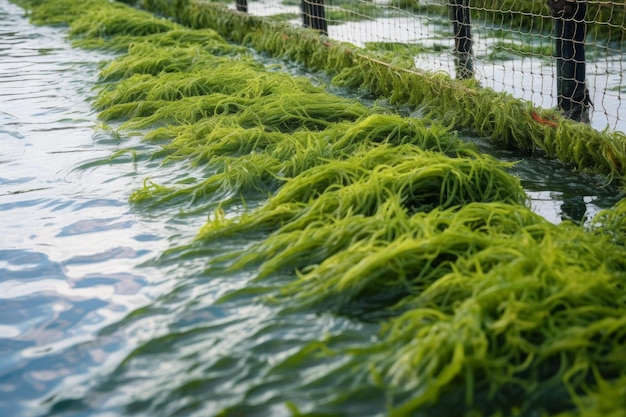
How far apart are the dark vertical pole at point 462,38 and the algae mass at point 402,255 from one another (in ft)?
2.79

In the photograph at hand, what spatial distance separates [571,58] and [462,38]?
1188 mm

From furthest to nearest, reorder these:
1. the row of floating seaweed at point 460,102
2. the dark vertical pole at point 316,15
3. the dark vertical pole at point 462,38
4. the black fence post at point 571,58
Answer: the dark vertical pole at point 316,15 < the dark vertical pole at point 462,38 < the black fence post at point 571,58 < the row of floating seaweed at point 460,102

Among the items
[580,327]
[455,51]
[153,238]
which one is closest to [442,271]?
[580,327]

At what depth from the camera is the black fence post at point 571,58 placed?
452 cm

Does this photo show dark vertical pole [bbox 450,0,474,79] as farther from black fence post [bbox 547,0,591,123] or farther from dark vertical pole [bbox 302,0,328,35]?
dark vertical pole [bbox 302,0,328,35]

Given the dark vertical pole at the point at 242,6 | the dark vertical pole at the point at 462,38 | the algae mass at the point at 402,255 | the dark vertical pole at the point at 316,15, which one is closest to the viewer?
the algae mass at the point at 402,255

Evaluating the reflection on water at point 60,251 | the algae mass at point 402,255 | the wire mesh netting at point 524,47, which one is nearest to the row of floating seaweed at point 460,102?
the wire mesh netting at point 524,47

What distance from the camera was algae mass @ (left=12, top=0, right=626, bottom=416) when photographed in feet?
7.33

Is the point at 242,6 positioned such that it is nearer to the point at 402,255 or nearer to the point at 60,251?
Result: the point at 60,251

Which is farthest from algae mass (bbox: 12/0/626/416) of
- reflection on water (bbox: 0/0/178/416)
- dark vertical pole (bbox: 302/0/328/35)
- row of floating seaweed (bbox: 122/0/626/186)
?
dark vertical pole (bbox: 302/0/328/35)

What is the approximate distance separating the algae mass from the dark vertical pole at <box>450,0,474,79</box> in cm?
85

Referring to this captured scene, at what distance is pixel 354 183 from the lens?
346 centimetres

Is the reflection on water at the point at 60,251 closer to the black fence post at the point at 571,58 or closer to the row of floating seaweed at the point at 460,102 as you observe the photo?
the row of floating seaweed at the point at 460,102

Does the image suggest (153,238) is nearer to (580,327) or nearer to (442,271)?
(442,271)
